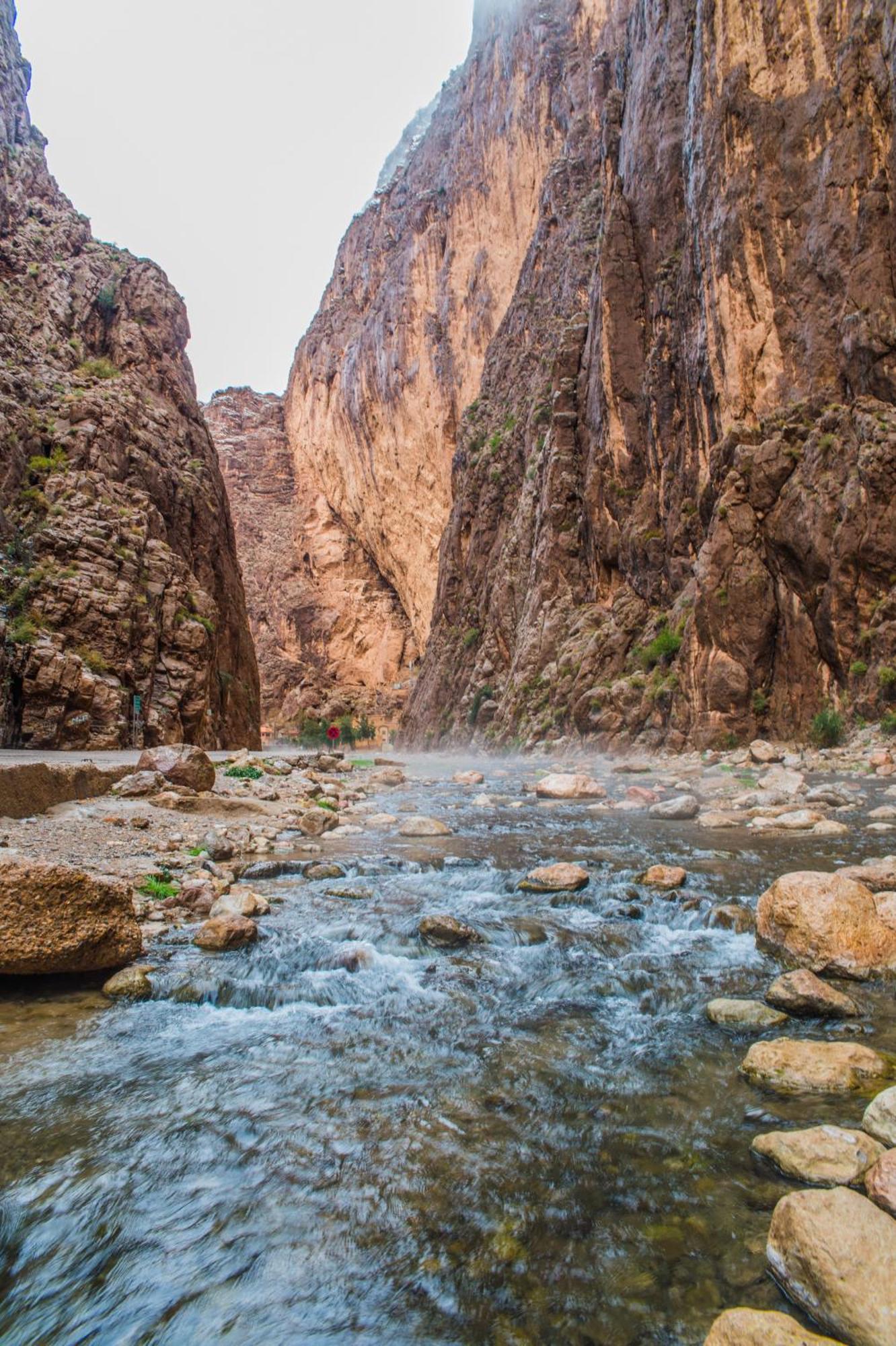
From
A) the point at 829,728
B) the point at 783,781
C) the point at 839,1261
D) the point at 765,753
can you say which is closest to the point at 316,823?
the point at 783,781

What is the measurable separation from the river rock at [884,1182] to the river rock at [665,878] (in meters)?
3.44

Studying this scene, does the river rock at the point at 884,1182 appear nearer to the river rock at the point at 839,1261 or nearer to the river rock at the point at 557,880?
the river rock at the point at 839,1261

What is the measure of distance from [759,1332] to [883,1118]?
101 cm

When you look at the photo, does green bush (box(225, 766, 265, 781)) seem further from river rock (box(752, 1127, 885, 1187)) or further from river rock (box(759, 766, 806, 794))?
river rock (box(752, 1127, 885, 1187))

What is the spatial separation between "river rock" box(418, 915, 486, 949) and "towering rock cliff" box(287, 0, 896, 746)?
11067 mm

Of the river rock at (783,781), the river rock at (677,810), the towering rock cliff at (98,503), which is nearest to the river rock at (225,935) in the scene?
the river rock at (677,810)

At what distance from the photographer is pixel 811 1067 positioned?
107 inches

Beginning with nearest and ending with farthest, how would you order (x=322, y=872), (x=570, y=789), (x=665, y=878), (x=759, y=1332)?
1. (x=759, y=1332)
2. (x=665, y=878)
3. (x=322, y=872)
4. (x=570, y=789)

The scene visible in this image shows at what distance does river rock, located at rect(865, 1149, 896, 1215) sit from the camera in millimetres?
1888

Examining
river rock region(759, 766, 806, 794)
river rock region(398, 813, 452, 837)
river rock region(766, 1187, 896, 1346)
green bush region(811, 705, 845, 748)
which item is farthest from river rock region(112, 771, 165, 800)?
green bush region(811, 705, 845, 748)

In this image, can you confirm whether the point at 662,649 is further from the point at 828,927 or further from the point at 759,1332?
the point at 759,1332

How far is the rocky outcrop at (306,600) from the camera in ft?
213

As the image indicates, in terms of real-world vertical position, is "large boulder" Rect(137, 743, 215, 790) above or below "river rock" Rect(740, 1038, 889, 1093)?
above

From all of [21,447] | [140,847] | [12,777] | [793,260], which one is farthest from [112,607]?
[793,260]
